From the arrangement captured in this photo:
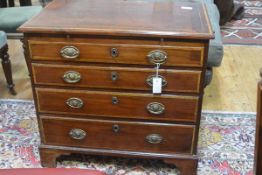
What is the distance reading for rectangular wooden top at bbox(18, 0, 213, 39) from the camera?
4.64 feet

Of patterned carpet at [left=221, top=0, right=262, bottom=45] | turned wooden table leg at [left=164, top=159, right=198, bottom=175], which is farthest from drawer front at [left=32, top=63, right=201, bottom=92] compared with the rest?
patterned carpet at [left=221, top=0, right=262, bottom=45]

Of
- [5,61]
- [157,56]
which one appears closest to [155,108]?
[157,56]

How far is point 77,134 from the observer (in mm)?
1665

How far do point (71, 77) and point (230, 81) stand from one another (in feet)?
4.53

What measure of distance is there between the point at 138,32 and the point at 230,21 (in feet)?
Result: 8.39

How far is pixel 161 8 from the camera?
1.69 metres

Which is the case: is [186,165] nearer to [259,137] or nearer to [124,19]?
[124,19]

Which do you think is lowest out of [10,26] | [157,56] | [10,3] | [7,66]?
[7,66]

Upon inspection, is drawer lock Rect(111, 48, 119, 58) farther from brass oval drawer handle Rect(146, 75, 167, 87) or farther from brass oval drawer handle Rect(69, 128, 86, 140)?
brass oval drawer handle Rect(69, 128, 86, 140)

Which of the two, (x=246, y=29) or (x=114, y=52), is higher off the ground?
(x=114, y=52)

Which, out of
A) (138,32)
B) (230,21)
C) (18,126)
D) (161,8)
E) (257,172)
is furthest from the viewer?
(230,21)

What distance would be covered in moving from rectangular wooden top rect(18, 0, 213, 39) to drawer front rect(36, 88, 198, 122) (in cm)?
27

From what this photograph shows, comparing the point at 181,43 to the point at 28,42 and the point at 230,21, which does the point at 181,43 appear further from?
the point at 230,21

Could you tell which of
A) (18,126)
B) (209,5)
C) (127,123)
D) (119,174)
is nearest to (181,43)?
(127,123)
